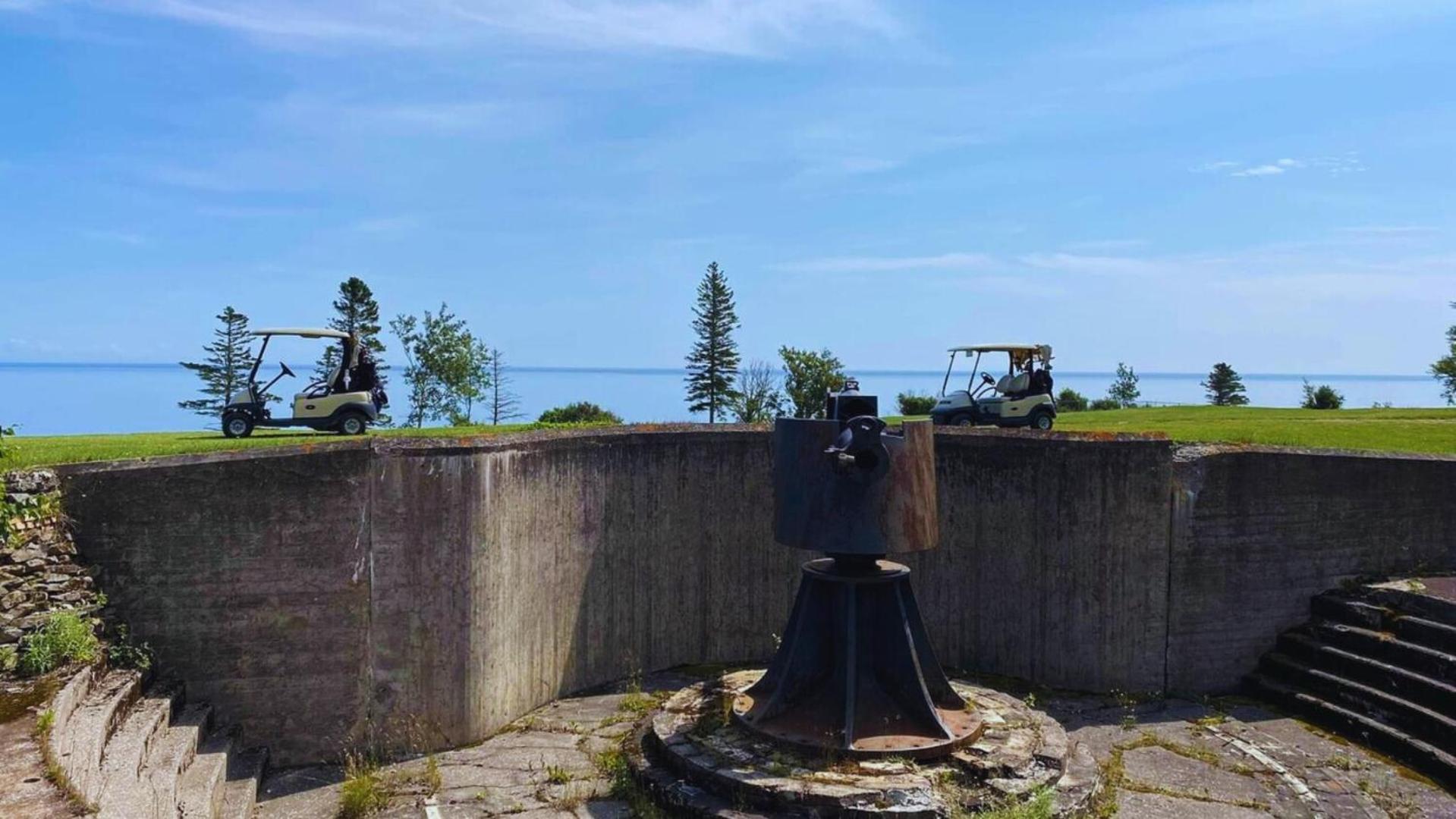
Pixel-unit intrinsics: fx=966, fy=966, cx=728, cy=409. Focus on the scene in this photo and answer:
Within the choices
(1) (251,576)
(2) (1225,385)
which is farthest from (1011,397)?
(2) (1225,385)

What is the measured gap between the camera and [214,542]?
6.83 m

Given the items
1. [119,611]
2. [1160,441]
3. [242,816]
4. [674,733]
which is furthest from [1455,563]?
[119,611]

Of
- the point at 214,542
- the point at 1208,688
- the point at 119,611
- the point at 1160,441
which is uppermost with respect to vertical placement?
the point at 1160,441

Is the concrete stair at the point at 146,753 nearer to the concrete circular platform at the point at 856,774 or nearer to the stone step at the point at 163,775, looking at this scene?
the stone step at the point at 163,775

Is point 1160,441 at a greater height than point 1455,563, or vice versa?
point 1160,441

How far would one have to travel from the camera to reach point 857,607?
6.59m

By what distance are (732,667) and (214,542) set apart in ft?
16.2

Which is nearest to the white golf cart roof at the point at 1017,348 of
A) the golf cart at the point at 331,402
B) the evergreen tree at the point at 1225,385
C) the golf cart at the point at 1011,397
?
the golf cart at the point at 1011,397

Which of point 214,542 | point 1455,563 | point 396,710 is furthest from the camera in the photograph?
point 1455,563

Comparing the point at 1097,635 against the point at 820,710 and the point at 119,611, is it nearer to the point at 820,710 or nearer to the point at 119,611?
the point at 820,710

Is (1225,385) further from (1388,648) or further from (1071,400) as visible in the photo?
(1388,648)

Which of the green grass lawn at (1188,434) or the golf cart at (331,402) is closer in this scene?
the green grass lawn at (1188,434)

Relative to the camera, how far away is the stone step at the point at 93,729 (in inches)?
186

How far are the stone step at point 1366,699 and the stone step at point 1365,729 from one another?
2.6 inches
